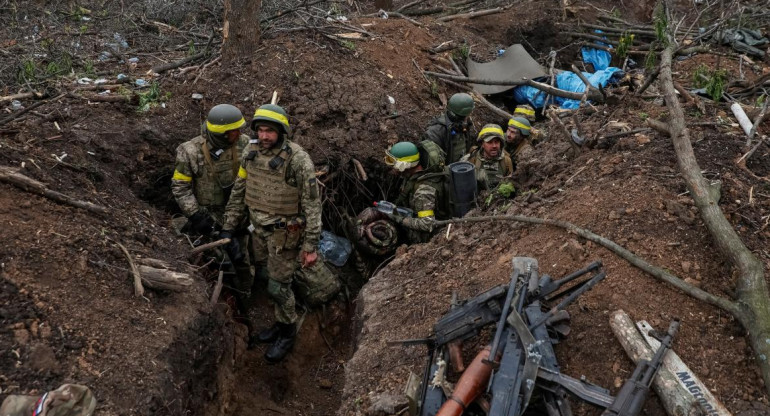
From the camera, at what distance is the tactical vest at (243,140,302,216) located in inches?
226

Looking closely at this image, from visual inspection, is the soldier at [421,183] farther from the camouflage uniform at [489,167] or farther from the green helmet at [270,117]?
the green helmet at [270,117]

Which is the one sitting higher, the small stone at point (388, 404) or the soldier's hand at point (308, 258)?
the small stone at point (388, 404)

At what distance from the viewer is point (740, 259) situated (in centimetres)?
376

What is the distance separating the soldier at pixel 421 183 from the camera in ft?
21.1

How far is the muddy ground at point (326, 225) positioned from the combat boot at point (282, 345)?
0.56ft

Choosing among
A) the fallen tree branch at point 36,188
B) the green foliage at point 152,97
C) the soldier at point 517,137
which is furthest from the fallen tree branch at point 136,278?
the soldier at point 517,137

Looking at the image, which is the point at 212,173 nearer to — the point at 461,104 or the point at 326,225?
the point at 326,225

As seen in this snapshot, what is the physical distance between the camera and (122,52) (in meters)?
8.55

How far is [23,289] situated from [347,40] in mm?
5684

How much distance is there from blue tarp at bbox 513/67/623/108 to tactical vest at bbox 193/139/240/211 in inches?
188

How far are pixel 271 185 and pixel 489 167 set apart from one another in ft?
7.97

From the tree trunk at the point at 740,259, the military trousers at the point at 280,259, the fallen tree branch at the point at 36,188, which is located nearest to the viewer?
the tree trunk at the point at 740,259

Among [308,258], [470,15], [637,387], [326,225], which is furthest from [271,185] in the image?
[470,15]

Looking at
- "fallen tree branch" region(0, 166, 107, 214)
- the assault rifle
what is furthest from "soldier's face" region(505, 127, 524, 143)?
"fallen tree branch" region(0, 166, 107, 214)
